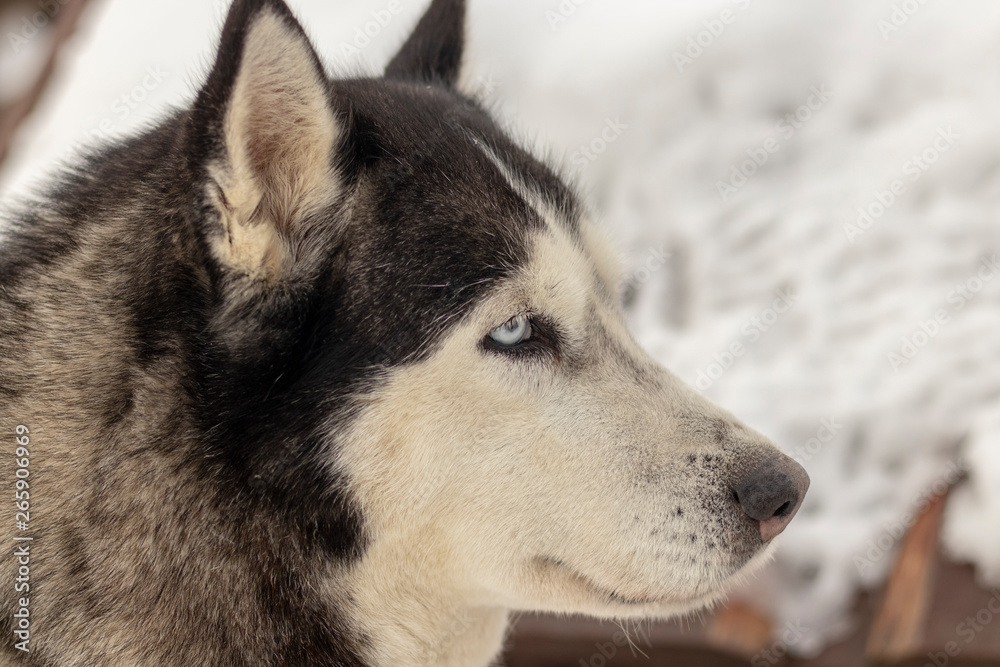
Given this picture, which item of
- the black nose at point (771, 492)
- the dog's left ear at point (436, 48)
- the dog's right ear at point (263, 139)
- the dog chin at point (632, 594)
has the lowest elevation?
the dog chin at point (632, 594)

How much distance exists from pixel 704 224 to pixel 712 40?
1028 mm

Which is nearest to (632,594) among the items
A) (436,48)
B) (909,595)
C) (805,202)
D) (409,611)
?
(409,611)

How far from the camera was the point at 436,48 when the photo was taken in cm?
287

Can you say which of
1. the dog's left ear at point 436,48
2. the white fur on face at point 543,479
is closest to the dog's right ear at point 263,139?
the white fur on face at point 543,479

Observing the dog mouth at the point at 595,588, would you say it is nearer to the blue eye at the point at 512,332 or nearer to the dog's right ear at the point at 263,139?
the blue eye at the point at 512,332

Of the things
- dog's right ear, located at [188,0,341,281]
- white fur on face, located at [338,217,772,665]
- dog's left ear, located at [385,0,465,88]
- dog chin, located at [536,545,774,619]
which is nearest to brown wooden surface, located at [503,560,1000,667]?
dog chin, located at [536,545,774,619]

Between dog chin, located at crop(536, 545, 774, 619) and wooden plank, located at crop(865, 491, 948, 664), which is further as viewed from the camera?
wooden plank, located at crop(865, 491, 948, 664)

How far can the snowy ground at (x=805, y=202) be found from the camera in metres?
3.09

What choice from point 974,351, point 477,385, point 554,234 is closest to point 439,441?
point 477,385

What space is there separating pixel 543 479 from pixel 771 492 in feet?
1.81

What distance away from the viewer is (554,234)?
2100mm

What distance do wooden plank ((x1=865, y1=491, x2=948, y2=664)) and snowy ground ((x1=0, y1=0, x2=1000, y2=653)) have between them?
0.18ft

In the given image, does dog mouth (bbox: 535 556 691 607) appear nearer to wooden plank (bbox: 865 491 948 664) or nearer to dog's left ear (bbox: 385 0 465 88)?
wooden plank (bbox: 865 491 948 664)

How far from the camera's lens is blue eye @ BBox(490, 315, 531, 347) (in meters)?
1.94
